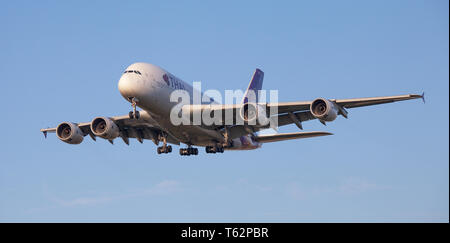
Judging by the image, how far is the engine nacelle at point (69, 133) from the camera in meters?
48.9

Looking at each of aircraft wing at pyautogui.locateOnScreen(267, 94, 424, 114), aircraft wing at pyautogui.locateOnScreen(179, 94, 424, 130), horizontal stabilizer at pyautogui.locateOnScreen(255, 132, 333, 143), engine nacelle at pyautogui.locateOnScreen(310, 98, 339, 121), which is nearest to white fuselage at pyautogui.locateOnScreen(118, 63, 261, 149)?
aircraft wing at pyautogui.locateOnScreen(179, 94, 424, 130)

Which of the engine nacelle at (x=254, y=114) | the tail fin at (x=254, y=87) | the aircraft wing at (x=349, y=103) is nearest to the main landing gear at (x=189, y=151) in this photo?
the tail fin at (x=254, y=87)

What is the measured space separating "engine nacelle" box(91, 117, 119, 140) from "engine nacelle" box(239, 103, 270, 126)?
1033 centimetres

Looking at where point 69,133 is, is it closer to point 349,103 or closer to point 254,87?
point 254,87

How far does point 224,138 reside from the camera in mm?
49344

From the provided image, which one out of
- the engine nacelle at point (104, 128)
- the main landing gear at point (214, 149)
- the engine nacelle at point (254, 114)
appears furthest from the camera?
the main landing gear at point (214, 149)

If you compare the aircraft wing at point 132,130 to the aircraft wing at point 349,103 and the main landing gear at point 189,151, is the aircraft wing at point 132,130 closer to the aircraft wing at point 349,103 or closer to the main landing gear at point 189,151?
the main landing gear at point 189,151

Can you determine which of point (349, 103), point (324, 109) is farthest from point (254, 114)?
point (349, 103)

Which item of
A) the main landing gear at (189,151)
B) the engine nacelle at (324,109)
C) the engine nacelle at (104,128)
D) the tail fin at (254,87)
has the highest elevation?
the tail fin at (254,87)

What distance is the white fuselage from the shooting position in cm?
4166

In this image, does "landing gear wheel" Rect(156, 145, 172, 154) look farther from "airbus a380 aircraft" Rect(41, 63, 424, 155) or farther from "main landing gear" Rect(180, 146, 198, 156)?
"main landing gear" Rect(180, 146, 198, 156)

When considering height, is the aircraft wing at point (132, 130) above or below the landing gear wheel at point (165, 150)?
above
